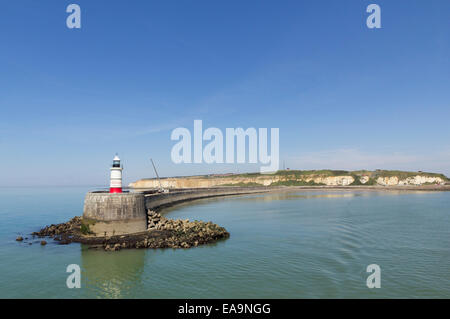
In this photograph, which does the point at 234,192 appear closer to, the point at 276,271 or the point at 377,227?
the point at 377,227

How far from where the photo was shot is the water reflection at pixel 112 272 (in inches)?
433

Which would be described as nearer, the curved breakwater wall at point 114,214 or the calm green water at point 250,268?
the calm green water at point 250,268

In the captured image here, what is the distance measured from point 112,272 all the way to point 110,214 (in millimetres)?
6266

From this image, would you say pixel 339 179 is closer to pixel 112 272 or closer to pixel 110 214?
pixel 110 214

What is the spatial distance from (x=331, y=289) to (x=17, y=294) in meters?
12.1

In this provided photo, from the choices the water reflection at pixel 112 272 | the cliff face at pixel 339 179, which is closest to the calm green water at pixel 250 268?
the water reflection at pixel 112 272

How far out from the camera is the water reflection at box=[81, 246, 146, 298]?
11000mm

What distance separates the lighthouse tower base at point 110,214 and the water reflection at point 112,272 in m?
1.81

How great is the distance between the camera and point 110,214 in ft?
61.0

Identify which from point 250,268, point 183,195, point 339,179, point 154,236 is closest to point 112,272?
point 154,236

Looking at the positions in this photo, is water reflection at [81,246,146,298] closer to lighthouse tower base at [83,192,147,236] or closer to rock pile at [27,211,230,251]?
rock pile at [27,211,230,251]

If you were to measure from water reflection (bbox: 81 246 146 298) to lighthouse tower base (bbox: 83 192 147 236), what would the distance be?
1807 mm

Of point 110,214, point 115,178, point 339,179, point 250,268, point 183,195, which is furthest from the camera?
point 339,179

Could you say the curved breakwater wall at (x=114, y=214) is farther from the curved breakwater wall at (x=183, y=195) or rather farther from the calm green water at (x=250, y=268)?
the curved breakwater wall at (x=183, y=195)
